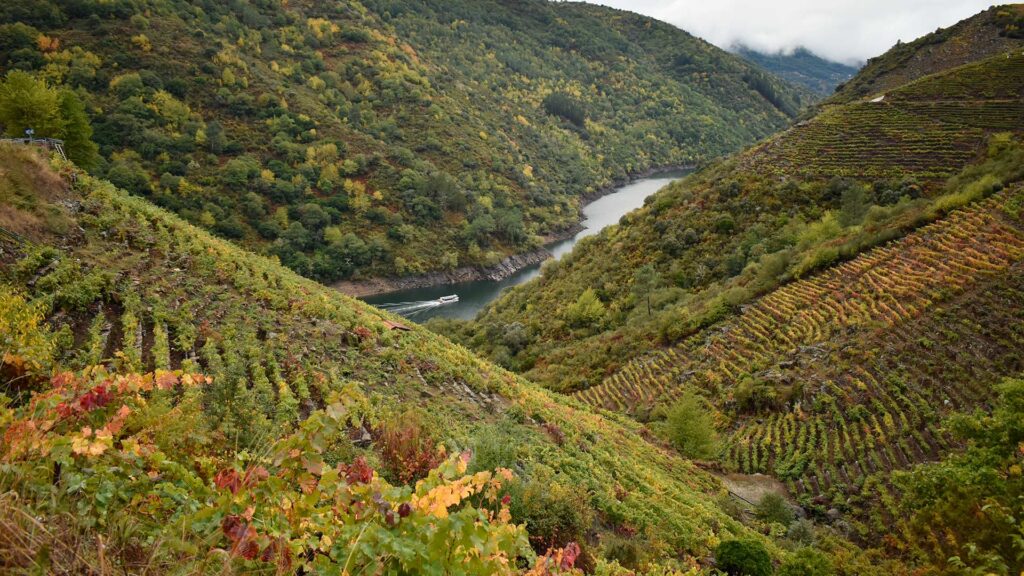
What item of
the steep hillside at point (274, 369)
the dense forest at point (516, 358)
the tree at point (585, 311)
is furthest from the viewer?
the tree at point (585, 311)

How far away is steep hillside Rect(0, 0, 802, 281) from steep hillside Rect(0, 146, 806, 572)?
57.0 metres

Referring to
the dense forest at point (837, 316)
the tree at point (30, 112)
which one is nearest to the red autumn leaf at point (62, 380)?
the dense forest at point (837, 316)

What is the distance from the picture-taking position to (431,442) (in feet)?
27.7

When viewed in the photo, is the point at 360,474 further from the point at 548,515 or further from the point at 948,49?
the point at 948,49

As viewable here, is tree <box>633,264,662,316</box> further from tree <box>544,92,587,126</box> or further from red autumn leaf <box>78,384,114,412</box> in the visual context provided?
tree <box>544,92,587,126</box>

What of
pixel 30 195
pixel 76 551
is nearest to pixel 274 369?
pixel 30 195

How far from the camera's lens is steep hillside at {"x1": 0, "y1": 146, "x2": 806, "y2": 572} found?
7.73 metres

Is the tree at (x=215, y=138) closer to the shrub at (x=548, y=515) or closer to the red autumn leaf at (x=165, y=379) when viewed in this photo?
→ the shrub at (x=548, y=515)

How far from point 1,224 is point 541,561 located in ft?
48.3

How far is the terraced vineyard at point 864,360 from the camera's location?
19.1 m

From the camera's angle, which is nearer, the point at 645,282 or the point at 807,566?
the point at 807,566

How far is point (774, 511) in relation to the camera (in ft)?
48.6

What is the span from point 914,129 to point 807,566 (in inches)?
2268

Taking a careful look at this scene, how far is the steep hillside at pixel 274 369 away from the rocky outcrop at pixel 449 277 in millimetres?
52556
